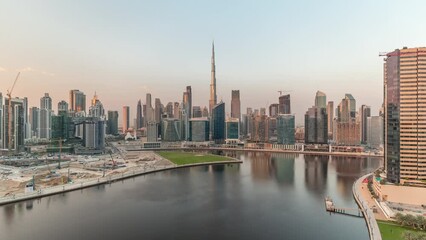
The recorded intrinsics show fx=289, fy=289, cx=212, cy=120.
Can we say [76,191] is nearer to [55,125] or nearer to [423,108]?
[423,108]

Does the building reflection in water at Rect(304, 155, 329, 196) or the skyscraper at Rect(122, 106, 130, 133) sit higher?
the skyscraper at Rect(122, 106, 130, 133)

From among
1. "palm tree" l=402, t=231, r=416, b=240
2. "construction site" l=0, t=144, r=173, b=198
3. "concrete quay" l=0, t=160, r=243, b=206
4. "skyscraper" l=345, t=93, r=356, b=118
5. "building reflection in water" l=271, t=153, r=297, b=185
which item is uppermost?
"skyscraper" l=345, t=93, r=356, b=118

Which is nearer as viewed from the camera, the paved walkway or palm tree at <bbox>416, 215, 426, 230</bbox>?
palm tree at <bbox>416, 215, 426, 230</bbox>

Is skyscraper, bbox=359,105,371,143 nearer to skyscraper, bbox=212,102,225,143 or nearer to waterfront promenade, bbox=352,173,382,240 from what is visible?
skyscraper, bbox=212,102,225,143

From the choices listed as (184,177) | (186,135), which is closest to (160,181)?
(184,177)

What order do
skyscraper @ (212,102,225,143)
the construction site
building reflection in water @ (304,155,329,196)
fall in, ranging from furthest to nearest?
1. skyscraper @ (212,102,225,143)
2. building reflection in water @ (304,155,329,196)
3. the construction site

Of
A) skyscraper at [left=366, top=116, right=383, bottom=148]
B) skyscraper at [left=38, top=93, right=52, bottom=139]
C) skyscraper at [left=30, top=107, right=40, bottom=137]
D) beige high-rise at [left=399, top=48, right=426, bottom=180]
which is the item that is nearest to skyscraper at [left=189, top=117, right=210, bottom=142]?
skyscraper at [left=38, top=93, right=52, bottom=139]
